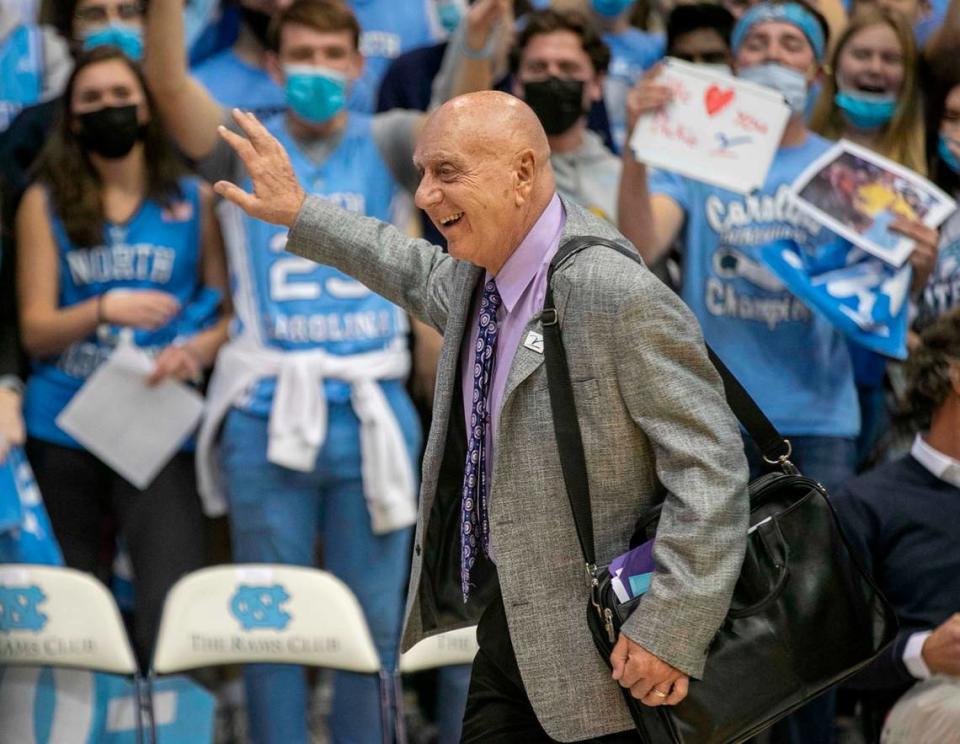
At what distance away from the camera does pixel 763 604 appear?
264 cm

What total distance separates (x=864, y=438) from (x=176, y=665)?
2.37 metres

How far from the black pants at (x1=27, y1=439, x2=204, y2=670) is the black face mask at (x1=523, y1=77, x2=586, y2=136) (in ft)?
5.36

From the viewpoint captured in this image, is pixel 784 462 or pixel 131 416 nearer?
pixel 784 462

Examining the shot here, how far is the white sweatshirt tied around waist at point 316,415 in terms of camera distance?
454cm

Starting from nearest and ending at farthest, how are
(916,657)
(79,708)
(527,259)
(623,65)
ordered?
1. (527,259)
2. (916,657)
3. (79,708)
4. (623,65)

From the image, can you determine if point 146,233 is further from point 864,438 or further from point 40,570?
point 864,438

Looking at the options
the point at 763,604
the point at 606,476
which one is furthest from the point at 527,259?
the point at 763,604

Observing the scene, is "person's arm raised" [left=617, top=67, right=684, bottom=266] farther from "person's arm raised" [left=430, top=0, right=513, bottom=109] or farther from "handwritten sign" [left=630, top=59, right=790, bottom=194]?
"person's arm raised" [left=430, top=0, right=513, bottom=109]

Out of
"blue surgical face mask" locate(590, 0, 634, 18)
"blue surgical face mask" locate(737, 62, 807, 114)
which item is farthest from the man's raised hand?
"blue surgical face mask" locate(590, 0, 634, 18)

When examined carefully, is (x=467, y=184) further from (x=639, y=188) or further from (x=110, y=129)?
(x=110, y=129)

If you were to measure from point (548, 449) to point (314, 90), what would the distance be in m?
2.41

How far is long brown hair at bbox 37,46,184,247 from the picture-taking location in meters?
4.79

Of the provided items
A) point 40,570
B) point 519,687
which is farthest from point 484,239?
point 40,570

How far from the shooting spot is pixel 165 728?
411cm
